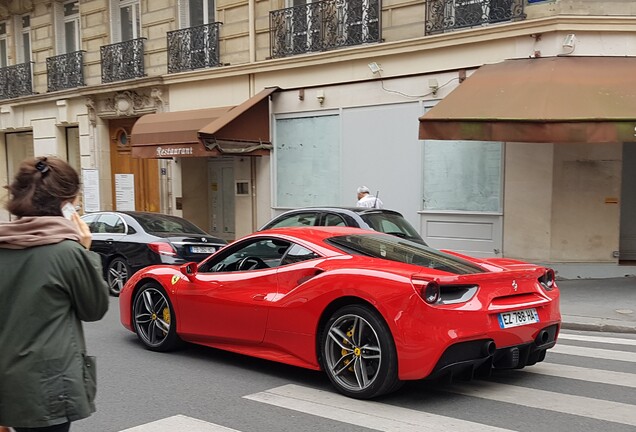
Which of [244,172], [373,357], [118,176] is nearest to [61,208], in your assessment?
[373,357]

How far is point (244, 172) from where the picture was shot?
53.9 feet

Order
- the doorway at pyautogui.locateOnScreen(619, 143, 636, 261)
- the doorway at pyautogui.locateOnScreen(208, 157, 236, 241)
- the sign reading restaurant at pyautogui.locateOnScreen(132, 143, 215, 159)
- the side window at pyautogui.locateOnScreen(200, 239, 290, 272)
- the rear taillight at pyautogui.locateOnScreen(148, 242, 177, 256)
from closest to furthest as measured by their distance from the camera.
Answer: the side window at pyautogui.locateOnScreen(200, 239, 290, 272), the rear taillight at pyautogui.locateOnScreen(148, 242, 177, 256), the doorway at pyautogui.locateOnScreen(619, 143, 636, 261), the sign reading restaurant at pyautogui.locateOnScreen(132, 143, 215, 159), the doorway at pyautogui.locateOnScreen(208, 157, 236, 241)

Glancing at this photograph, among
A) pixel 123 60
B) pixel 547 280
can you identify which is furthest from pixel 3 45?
pixel 547 280

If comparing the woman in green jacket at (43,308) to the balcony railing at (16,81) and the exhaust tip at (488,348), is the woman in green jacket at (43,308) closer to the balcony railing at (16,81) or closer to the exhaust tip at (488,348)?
the exhaust tip at (488,348)

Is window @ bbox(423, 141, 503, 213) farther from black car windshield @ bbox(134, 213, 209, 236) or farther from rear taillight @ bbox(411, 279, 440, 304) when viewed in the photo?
rear taillight @ bbox(411, 279, 440, 304)

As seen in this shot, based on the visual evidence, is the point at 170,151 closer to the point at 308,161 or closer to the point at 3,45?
the point at 308,161

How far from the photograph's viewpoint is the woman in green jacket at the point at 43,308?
7.86ft

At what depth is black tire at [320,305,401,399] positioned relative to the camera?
4.62 meters

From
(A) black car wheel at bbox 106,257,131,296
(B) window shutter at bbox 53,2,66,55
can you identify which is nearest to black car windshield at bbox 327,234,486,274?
(A) black car wheel at bbox 106,257,131,296

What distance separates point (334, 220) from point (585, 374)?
4457mm

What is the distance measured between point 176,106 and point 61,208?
613 inches

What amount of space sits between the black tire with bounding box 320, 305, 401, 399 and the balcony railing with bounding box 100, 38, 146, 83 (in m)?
15.4

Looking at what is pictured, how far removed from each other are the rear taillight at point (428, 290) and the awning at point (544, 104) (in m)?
6.14

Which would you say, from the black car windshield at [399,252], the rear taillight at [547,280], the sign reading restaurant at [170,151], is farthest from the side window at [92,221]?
the rear taillight at [547,280]
